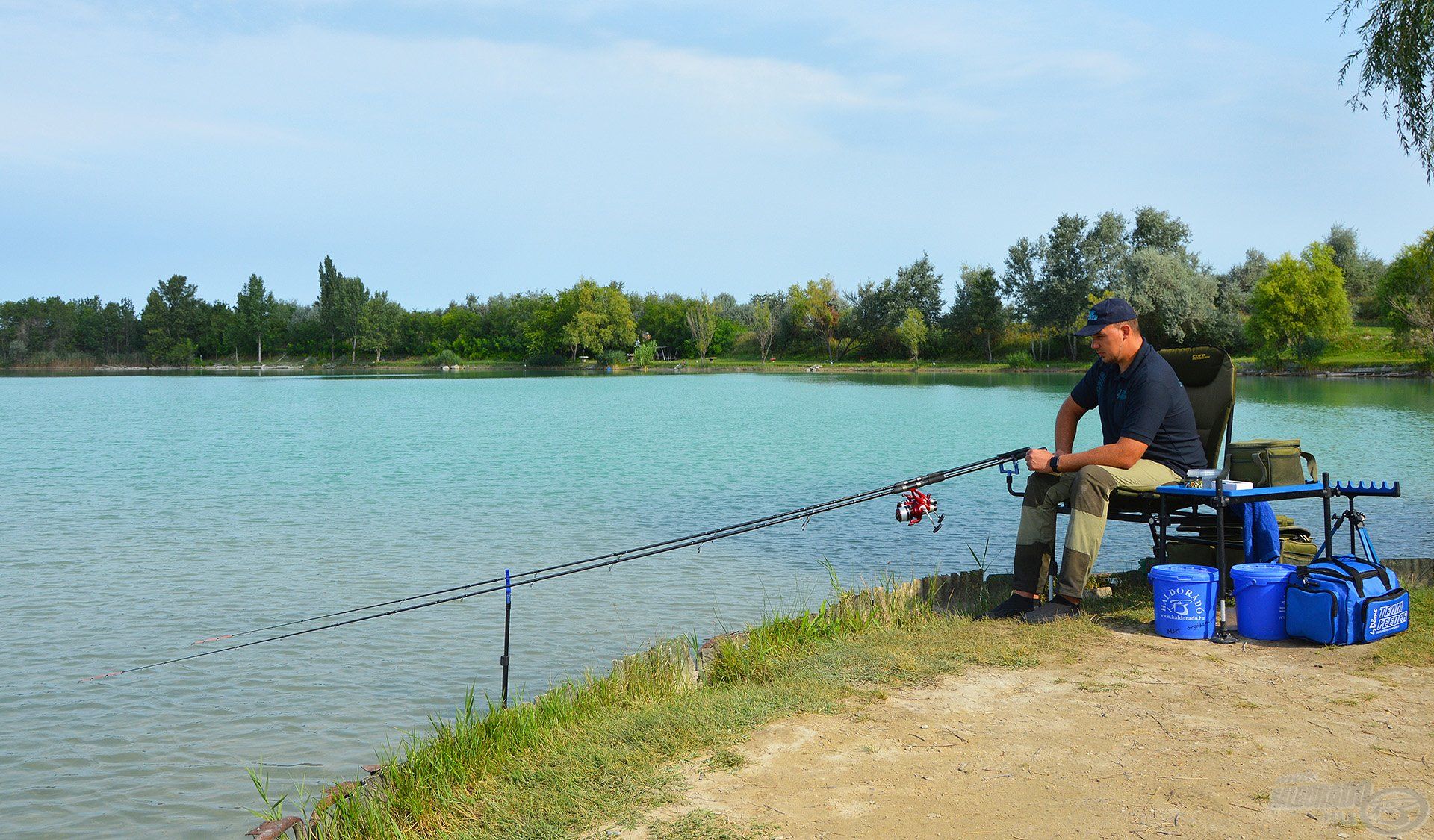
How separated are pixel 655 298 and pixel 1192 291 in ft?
220

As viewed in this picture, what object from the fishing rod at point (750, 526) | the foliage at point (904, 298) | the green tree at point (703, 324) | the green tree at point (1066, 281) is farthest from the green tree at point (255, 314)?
the fishing rod at point (750, 526)

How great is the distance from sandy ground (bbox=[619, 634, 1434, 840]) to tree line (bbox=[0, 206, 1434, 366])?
150 ft

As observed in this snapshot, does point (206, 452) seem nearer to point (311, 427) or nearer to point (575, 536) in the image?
point (311, 427)

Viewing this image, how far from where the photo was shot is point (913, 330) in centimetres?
8112

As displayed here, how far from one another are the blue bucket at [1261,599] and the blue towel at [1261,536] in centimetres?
56

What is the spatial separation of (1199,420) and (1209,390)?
0.72 feet

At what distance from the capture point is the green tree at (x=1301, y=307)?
175 feet

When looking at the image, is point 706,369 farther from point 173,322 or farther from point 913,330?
point 173,322

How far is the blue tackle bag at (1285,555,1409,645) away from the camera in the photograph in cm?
541

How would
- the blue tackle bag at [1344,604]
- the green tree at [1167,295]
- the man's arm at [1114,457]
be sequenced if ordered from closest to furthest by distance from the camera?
the blue tackle bag at [1344,604] < the man's arm at [1114,457] < the green tree at [1167,295]

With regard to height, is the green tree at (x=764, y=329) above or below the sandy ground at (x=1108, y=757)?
above

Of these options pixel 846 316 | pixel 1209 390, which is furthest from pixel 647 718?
pixel 846 316

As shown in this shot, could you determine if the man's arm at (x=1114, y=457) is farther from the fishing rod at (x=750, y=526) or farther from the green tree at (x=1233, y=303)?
the green tree at (x=1233, y=303)

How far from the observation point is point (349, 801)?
→ 13.9ft
